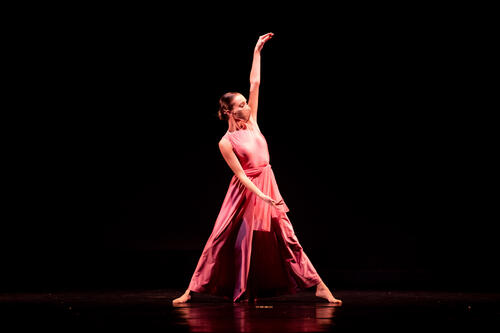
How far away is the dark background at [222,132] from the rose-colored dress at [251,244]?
5.80ft

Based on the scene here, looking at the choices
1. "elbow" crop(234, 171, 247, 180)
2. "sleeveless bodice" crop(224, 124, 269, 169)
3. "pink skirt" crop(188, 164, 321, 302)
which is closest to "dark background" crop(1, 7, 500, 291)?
"pink skirt" crop(188, 164, 321, 302)

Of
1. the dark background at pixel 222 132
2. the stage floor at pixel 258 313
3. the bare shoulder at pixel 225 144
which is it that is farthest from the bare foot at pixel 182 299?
the dark background at pixel 222 132

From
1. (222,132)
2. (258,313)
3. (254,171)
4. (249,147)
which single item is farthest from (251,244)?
(222,132)

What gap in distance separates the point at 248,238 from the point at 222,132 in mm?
2202

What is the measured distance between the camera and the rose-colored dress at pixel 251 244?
12.2 feet

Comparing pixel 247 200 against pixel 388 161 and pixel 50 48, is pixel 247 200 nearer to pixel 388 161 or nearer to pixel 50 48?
pixel 388 161

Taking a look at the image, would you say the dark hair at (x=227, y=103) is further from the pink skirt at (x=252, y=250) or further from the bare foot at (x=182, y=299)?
the bare foot at (x=182, y=299)

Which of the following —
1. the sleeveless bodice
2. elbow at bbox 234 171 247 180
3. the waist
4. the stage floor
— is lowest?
the stage floor

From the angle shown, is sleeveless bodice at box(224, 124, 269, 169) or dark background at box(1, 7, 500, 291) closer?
sleeveless bodice at box(224, 124, 269, 169)

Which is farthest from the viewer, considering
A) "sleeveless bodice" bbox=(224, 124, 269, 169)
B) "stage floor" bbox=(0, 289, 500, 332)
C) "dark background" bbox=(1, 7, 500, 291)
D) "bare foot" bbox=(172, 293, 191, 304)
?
"dark background" bbox=(1, 7, 500, 291)

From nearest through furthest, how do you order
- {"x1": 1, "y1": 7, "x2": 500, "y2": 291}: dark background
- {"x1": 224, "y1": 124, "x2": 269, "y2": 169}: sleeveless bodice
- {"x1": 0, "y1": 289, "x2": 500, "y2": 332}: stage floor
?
1. {"x1": 0, "y1": 289, "x2": 500, "y2": 332}: stage floor
2. {"x1": 224, "y1": 124, "x2": 269, "y2": 169}: sleeveless bodice
3. {"x1": 1, "y1": 7, "x2": 500, "y2": 291}: dark background

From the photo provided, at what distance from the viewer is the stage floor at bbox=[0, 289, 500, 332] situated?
2605 millimetres

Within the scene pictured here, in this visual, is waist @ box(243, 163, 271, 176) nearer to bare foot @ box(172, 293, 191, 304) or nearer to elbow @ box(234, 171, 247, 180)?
elbow @ box(234, 171, 247, 180)

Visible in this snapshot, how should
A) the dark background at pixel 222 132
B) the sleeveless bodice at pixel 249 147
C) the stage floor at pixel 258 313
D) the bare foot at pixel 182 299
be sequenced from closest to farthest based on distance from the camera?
the stage floor at pixel 258 313 → the bare foot at pixel 182 299 → the sleeveless bodice at pixel 249 147 → the dark background at pixel 222 132
